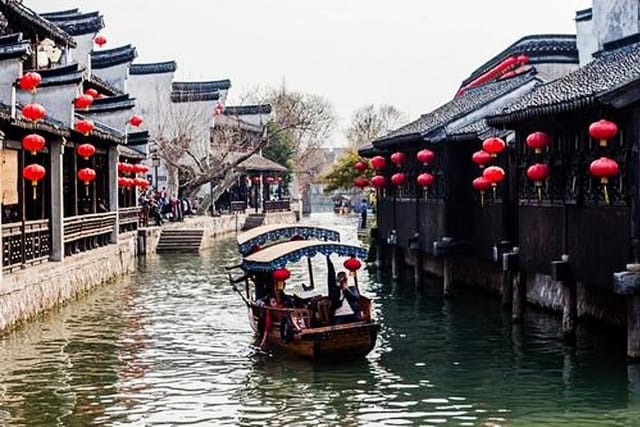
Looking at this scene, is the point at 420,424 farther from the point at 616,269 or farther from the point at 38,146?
the point at 38,146

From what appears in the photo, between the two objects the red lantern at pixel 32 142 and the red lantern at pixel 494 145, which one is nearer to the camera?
the red lantern at pixel 494 145

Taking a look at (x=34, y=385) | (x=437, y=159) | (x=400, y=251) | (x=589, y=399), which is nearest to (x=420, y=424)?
(x=589, y=399)

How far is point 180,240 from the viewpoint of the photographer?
3800cm

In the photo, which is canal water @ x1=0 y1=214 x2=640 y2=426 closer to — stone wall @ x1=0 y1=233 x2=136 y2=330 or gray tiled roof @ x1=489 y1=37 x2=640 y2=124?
stone wall @ x1=0 y1=233 x2=136 y2=330

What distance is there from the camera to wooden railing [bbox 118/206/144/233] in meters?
32.4

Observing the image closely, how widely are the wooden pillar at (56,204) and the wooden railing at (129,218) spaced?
1054cm

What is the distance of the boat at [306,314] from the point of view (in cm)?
1448

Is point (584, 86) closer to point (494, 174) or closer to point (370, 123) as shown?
point (494, 174)

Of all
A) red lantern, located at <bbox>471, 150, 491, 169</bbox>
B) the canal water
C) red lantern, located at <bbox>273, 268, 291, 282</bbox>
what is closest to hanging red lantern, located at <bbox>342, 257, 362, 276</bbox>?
red lantern, located at <bbox>273, 268, 291, 282</bbox>

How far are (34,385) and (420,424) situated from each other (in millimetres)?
5198

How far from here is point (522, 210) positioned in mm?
17609

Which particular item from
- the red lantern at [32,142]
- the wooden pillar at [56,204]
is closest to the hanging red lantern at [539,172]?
the red lantern at [32,142]

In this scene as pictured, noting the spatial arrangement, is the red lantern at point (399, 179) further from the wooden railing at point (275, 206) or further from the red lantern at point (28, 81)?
the wooden railing at point (275, 206)

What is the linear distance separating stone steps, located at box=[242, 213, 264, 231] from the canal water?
30574mm
